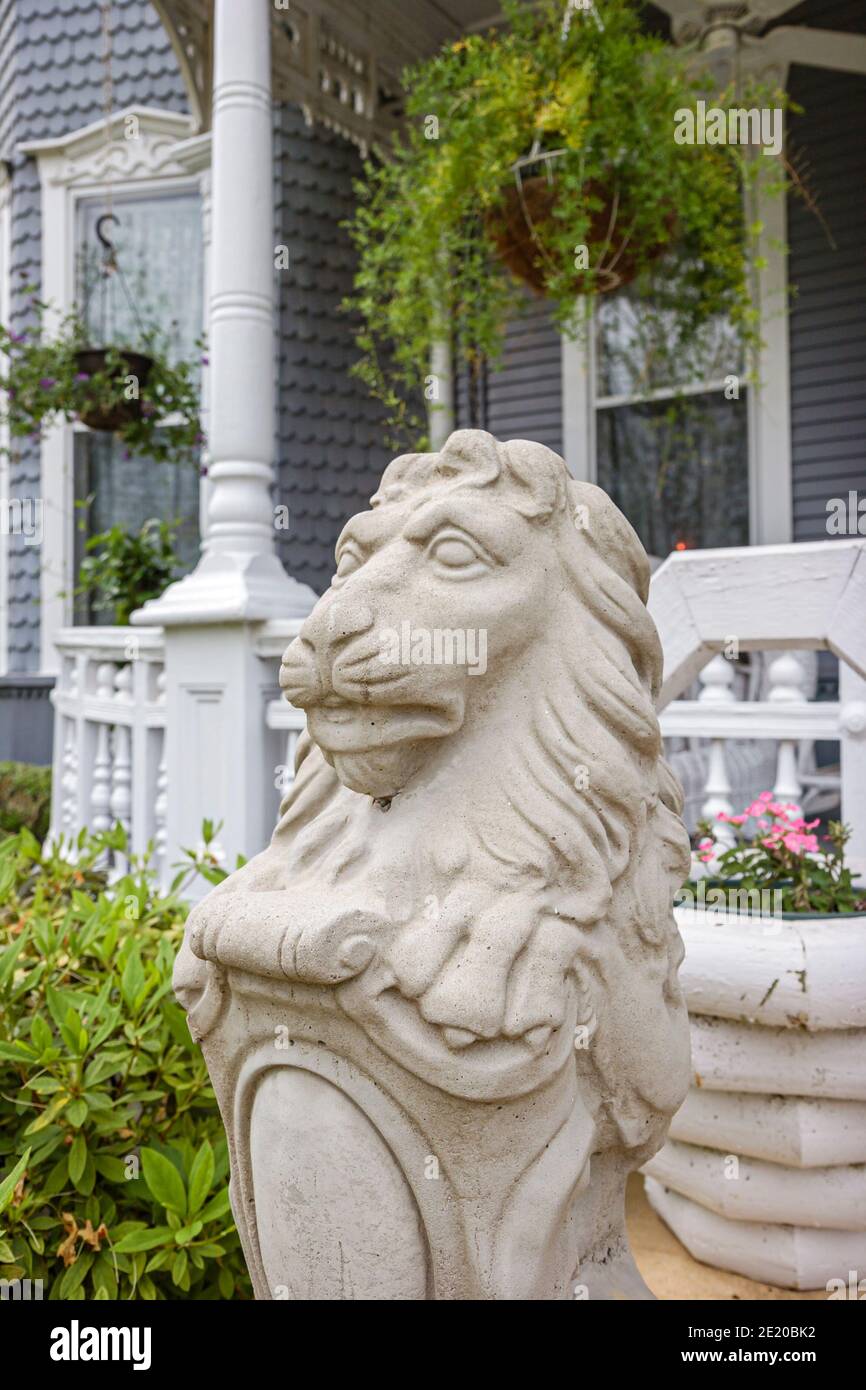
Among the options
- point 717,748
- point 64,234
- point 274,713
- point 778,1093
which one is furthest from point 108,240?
point 778,1093

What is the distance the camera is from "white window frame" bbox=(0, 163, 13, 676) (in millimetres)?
7348

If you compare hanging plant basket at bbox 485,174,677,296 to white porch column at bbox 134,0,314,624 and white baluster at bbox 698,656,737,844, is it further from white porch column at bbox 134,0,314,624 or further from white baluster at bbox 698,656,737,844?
white baluster at bbox 698,656,737,844

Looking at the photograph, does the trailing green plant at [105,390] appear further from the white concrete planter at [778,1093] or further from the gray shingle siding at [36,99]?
the white concrete planter at [778,1093]

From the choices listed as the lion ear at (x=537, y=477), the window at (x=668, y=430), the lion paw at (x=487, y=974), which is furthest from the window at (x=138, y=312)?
the lion paw at (x=487, y=974)

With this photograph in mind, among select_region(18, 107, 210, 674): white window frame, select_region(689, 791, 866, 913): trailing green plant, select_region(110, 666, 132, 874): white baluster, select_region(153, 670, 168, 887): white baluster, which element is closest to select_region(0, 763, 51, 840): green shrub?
select_region(18, 107, 210, 674): white window frame

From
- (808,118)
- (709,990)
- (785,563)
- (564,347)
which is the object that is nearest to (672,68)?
(808,118)

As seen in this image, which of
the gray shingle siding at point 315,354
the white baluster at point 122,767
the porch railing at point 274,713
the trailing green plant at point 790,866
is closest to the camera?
the trailing green plant at point 790,866

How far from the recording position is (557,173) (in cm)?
382

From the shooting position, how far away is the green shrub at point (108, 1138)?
1551 mm

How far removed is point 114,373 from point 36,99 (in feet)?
10.4

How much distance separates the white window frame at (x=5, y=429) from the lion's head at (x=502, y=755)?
22.2ft

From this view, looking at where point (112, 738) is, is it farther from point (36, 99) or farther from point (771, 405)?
point (36, 99)

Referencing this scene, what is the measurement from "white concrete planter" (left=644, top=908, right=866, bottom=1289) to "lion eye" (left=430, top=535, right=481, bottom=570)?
1065 millimetres
